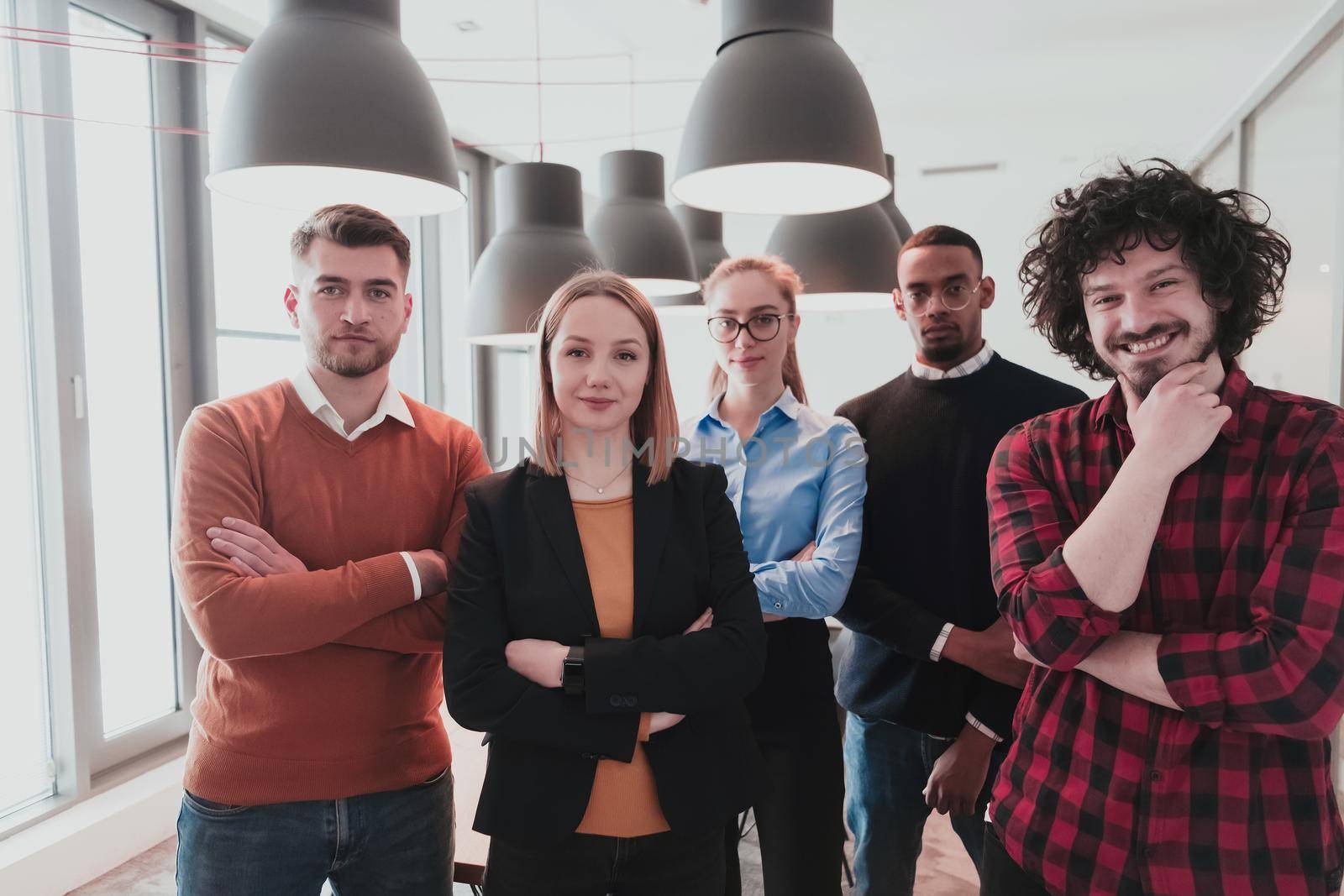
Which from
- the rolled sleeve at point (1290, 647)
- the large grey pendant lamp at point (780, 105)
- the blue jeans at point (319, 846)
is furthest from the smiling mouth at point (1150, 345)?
the blue jeans at point (319, 846)

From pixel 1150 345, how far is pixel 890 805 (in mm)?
1186

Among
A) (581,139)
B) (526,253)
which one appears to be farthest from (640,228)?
(581,139)

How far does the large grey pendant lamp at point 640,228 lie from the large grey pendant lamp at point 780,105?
1.21 meters

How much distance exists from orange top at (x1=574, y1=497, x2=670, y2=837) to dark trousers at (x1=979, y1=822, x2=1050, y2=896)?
1.71ft

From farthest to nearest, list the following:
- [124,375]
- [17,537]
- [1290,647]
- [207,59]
A: [207,59], [124,375], [17,537], [1290,647]

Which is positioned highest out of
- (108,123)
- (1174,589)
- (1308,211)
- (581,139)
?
(581,139)

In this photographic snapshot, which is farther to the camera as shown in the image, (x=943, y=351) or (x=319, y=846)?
(x=943, y=351)

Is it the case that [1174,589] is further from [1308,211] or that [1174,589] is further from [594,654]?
[1308,211]

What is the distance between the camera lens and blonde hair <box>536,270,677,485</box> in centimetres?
151

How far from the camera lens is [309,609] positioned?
142cm

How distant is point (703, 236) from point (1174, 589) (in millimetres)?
2735

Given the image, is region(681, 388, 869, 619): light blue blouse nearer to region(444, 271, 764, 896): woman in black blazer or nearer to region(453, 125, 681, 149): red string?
region(444, 271, 764, 896): woman in black blazer

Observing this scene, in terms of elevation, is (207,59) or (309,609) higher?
(207,59)

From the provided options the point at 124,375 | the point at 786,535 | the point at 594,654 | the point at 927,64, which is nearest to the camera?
the point at 594,654
